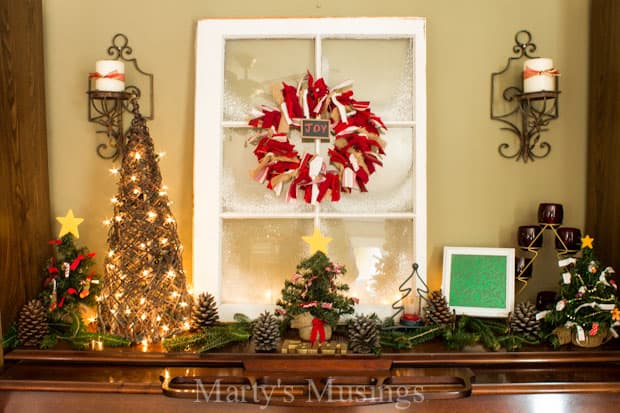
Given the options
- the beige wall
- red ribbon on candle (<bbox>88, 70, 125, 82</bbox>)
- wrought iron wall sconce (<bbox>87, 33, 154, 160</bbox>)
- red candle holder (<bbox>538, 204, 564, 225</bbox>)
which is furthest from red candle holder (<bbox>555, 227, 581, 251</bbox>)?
red ribbon on candle (<bbox>88, 70, 125, 82</bbox>)

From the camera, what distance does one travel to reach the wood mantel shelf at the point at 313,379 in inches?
71.5

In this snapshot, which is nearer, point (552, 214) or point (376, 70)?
point (552, 214)

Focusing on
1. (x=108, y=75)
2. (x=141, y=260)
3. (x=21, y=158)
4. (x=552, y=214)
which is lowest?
(x=141, y=260)

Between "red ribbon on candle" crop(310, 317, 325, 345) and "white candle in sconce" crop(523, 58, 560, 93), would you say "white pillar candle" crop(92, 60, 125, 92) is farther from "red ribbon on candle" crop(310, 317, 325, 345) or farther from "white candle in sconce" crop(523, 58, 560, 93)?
"white candle in sconce" crop(523, 58, 560, 93)

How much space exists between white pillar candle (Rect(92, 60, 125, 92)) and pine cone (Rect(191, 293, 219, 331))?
2.75 ft

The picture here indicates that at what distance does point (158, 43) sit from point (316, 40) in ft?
2.04

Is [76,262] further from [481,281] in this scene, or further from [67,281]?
[481,281]

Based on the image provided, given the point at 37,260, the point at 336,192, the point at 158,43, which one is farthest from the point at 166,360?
the point at 158,43

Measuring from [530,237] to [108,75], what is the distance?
5.45 ft

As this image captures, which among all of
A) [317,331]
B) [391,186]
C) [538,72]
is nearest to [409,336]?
[317,331]

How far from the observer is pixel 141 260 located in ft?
6.95

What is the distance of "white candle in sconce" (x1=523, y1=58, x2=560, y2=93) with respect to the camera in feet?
7.33

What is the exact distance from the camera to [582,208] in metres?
2.38

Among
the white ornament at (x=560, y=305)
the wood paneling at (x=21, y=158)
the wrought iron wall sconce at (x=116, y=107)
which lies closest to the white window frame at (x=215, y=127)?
the wrought iron wall sconce at (x=116, y=107)
